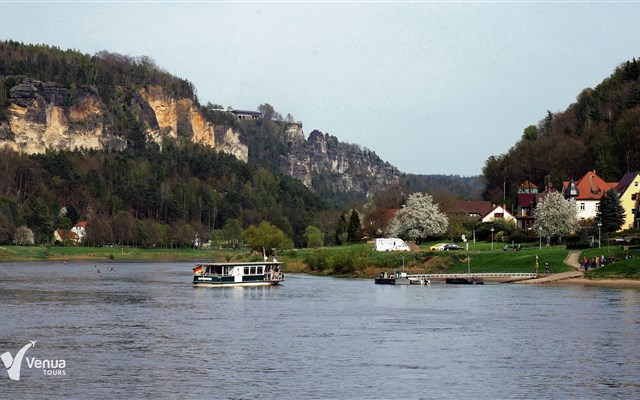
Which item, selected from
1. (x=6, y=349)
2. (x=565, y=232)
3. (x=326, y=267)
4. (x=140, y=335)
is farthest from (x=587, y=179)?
(x=6, y=349)

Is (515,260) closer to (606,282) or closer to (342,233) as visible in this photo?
(606,282)

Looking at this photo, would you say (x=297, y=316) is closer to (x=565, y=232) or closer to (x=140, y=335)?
(x=140, y=335)

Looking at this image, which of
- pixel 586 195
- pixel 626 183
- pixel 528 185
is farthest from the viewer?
pixel 528 185

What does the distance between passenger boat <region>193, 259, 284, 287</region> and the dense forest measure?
6241cm

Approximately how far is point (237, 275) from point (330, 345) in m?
55.5

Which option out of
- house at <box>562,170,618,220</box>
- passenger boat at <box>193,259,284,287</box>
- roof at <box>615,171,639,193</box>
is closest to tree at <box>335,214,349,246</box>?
house at <box>562,170,618,220</box>

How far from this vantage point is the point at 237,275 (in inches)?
4402

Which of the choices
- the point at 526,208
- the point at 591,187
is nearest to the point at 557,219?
the point at 591,187

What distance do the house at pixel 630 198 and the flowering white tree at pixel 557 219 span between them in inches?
256

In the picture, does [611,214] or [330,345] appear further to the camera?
[611,214]

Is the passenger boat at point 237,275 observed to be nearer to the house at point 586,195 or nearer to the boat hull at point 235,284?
the boat hull at point 235,284

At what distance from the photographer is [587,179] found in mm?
142000

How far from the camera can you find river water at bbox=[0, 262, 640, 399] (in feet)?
147

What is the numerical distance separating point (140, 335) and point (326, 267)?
240 ft
